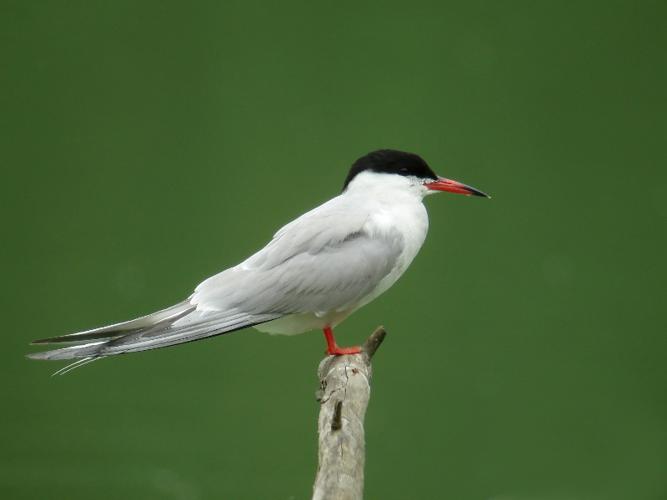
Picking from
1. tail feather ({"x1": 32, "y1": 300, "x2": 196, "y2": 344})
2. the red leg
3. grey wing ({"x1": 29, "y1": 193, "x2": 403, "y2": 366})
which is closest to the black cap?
grey wing ({"x1": 29, "y1": 193, "x2": 403, "y2": 366})

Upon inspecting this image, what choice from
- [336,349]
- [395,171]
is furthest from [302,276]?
[395,171]

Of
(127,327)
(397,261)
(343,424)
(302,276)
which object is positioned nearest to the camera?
(343,424)

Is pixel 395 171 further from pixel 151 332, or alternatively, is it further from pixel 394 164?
pixel 151 332

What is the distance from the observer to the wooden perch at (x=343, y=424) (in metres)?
2.04

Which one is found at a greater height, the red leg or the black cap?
the black cap

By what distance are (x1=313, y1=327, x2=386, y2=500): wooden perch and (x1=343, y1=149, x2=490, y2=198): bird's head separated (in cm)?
46

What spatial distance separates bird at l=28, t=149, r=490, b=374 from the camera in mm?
2625

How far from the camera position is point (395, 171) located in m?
2.88

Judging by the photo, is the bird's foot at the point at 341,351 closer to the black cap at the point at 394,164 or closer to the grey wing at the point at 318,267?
the grey wing at the point at 318,267

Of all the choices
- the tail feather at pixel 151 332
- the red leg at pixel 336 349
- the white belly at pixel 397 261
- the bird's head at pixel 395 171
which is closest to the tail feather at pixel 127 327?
the tail feather at pixel 151 332

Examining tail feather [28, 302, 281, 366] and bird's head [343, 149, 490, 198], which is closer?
tail feather [28, 302, 281, 366]

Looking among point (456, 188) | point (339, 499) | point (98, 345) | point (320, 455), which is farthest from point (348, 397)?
point (456, 188)

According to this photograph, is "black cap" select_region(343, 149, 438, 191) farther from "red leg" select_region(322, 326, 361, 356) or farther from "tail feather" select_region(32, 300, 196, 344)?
"tail feather" select_region(32, 300, 196, 344)

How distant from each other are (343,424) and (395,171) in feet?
2.99
